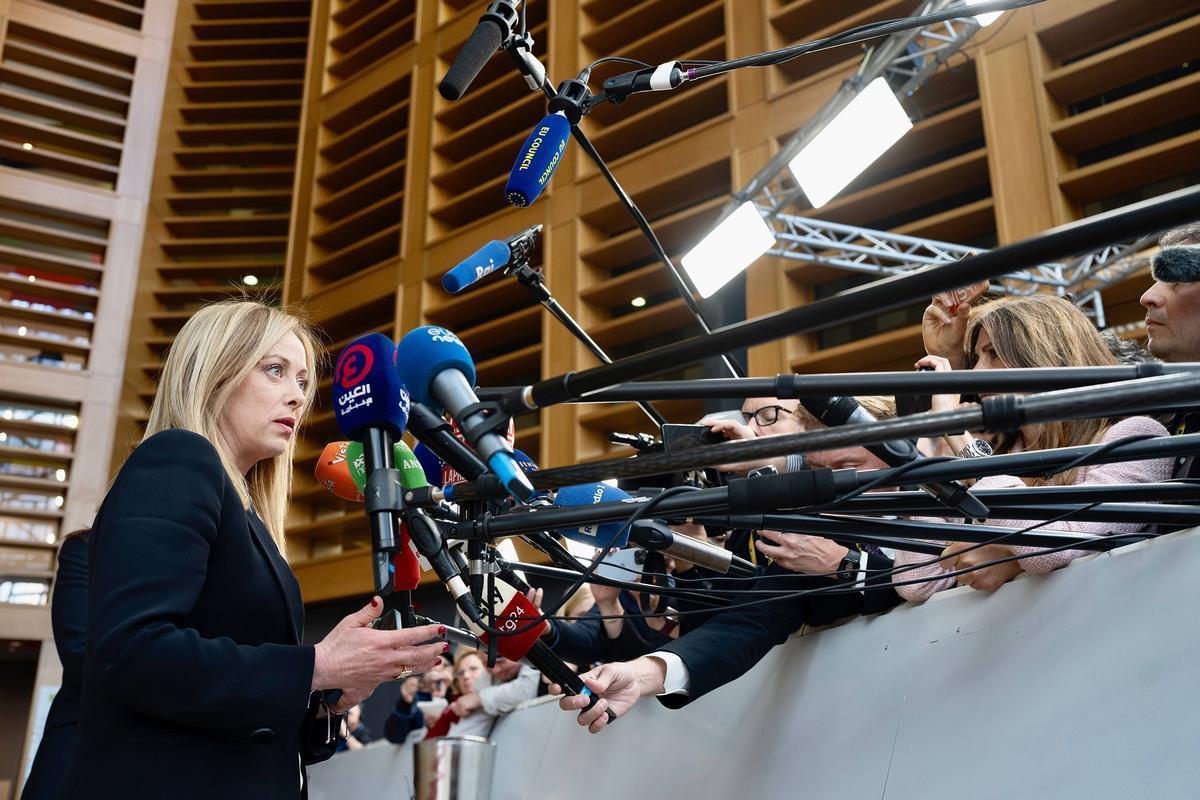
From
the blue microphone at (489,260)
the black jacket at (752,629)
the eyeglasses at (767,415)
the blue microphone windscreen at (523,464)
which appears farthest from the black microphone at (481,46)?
the black jacket at (752,629)

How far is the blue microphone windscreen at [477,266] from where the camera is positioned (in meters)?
1.35

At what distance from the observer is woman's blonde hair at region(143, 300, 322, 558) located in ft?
4.02

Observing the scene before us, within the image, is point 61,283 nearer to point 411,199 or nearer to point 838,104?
point 411,199

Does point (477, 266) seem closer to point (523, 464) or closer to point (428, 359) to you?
point (523, 464)

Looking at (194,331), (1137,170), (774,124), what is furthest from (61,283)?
(194,331)

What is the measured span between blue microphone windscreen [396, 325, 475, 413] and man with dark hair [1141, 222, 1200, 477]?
960mm

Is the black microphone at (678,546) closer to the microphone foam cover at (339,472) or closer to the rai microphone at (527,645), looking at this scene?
the rai microphone at (527,645)

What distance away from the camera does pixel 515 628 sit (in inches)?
43.3

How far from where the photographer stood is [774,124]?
246 inches

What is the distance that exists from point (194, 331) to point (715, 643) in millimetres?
775

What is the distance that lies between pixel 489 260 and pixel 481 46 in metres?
0.41

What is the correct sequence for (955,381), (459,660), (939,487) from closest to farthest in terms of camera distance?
(955,381) < (939,487) < (459,660)

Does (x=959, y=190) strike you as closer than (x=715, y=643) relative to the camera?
No

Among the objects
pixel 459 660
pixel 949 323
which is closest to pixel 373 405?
pixel 949 323
